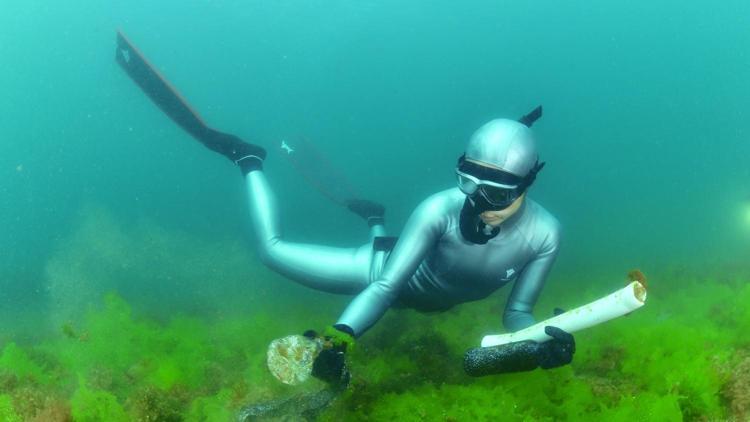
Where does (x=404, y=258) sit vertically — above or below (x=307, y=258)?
above

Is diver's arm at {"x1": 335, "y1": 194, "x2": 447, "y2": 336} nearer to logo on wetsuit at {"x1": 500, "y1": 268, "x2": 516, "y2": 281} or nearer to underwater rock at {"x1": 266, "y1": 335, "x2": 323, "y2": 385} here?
logo on wetsuit at {"x1": 500, "y1": 268, "x2": 516, "y2": 281}

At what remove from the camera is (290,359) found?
9.84 feet

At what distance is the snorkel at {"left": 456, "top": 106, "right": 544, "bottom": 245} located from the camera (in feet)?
11.1

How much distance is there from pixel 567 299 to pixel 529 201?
591 cm

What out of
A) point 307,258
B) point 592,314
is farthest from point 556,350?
point 307,258

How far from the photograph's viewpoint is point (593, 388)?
11.1 ft

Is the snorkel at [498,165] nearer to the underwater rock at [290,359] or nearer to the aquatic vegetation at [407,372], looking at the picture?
the aquatic vegetation at [407,372]

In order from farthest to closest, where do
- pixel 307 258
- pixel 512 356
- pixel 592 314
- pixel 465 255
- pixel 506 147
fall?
pixel 307 258
pixel 465 255
pixel 506 147
pixel 512 356
pixel 592 314

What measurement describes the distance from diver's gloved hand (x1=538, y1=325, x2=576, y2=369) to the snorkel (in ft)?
3.78

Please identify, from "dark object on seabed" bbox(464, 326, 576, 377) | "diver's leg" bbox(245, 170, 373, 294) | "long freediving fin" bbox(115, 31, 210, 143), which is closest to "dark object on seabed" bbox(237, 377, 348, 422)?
"dark object on seabed" bbox(464, 326, 576, 377)

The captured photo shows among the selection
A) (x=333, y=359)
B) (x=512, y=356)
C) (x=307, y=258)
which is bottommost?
(x=307, y=258)

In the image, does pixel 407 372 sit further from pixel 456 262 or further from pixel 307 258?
pixel 307 258

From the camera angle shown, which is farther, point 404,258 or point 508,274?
point 508,274

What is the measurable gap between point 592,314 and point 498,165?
1411 millimetres
